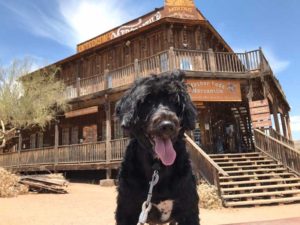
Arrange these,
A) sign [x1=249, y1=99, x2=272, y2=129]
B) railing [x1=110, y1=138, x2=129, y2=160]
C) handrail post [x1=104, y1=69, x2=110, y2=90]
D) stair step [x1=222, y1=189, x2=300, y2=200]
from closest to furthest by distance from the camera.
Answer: stair step [x1=222, y1=189, x2=300, y2=200], sign [x1=249, y1=99, x2=272, y2=129], railing [x1=110, y1=138, x2=129, y2=160], handrail post [x1=104, y1=69, x2=110, y2=90]

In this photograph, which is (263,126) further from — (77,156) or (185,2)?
(77,156)

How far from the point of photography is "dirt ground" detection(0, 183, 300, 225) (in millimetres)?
7504

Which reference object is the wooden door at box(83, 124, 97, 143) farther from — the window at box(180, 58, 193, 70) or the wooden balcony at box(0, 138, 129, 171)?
the window at box(180, 58, 193, 70)

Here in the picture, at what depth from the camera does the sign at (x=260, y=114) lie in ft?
45.2

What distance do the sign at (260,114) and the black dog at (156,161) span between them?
12391mm

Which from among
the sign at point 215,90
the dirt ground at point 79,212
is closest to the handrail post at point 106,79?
the sign at point 215,90

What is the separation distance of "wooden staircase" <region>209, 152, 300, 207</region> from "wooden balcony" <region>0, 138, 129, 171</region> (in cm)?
489

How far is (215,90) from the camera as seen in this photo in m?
14.2

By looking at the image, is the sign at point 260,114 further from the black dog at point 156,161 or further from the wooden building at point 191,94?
the black dog at point 156,161

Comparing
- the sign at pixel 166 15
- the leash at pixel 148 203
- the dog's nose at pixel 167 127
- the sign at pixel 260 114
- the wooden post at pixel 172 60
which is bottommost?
the leash at pixel 148 203

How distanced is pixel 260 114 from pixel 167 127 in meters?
12.9

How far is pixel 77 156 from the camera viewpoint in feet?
55.7

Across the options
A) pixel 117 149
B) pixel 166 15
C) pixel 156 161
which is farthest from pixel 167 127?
pixel 166 15

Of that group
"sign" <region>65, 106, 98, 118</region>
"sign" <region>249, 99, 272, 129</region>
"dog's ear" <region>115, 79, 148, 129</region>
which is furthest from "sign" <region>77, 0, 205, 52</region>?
"dog's ear" <region>115, 79, 148, 129</region>
